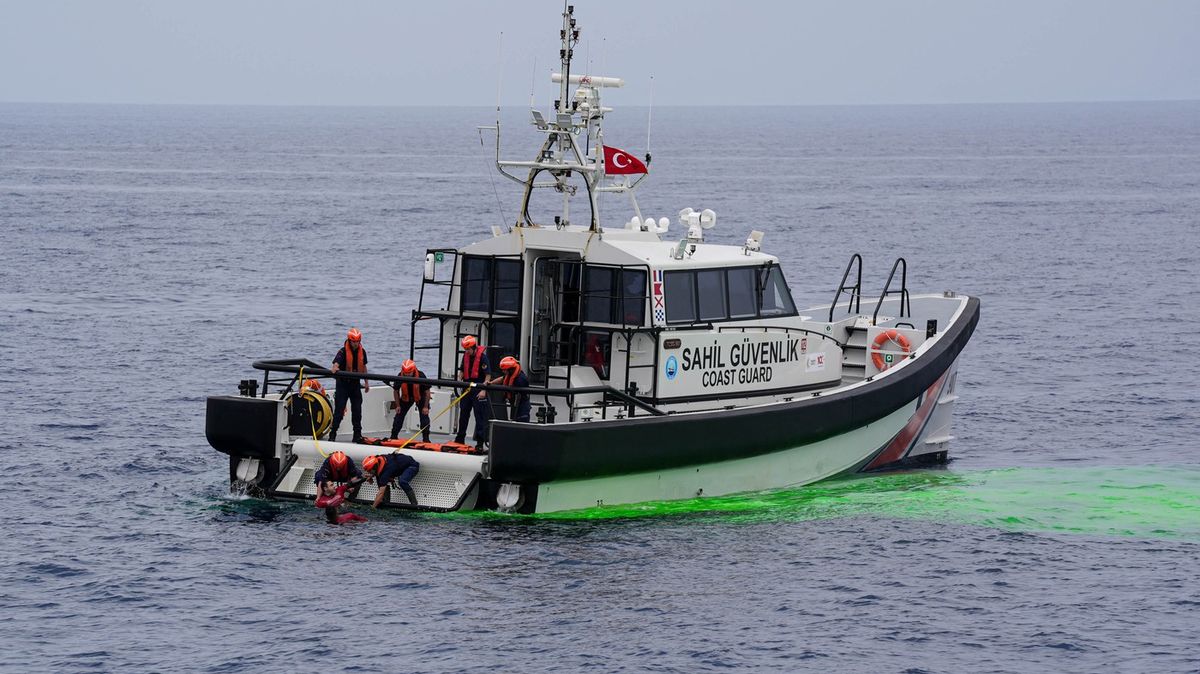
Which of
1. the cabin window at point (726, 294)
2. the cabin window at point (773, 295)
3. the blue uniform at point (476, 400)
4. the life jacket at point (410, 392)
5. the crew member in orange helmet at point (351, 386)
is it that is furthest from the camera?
the cabin window at point (773, 295)

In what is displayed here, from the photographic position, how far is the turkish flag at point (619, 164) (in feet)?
61.4

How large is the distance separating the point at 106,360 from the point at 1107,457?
56.6 feet

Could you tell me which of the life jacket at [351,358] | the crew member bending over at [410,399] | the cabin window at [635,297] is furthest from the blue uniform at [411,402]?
the cabin window at [635,297]

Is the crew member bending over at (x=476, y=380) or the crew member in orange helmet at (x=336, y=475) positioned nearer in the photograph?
the crew member in orange helmet at (x=336, y=475)

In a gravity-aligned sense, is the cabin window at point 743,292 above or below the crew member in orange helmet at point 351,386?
above

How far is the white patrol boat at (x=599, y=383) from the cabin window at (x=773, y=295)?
0.08 ft

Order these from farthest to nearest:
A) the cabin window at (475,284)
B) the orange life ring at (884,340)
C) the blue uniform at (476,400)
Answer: the orange life ring at (884,340) < the cabin window at (475,284) < the blue uniform at (476,400)

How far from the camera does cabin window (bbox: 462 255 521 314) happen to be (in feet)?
60.2

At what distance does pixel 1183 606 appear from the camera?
15234 mm

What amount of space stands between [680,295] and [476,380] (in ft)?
8.24

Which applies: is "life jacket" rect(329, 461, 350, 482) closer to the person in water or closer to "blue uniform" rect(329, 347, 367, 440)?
the person in water

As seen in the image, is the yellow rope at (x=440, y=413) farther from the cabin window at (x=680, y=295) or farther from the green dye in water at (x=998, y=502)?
the cabin window at (x=680, y=295)

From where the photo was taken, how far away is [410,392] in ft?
59.4

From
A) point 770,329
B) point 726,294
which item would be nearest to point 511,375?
point 726,294
